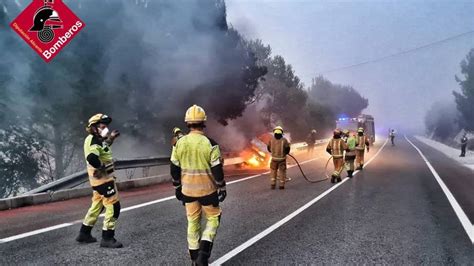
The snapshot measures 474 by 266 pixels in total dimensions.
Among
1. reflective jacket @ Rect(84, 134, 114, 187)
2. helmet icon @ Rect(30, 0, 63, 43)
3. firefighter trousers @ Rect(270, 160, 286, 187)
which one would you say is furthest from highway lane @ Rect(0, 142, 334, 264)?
helmet icon @ Rect(30, 0, 63, 43)

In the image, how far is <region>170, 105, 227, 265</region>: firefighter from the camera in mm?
4395

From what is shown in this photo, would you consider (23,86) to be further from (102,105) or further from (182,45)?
(182,45)

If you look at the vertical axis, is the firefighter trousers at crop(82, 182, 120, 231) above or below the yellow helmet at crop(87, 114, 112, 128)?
below

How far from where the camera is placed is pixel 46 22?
1509 cm

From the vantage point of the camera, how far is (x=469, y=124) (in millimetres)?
47500

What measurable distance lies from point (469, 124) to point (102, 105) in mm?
44160

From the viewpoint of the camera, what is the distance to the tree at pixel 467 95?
4638cm

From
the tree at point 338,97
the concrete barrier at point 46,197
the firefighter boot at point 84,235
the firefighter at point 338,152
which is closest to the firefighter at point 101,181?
the firefighter boot at point 84,235

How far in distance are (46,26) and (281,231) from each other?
13.0 meters

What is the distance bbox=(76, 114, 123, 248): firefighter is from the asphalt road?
0.21 meters

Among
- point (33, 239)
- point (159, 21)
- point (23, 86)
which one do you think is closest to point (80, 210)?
point (33, 239)

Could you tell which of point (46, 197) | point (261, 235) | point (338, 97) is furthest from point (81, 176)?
point (338, 97)

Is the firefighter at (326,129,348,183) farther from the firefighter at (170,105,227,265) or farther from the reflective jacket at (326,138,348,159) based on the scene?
the firefighter at (170,105,227,265)

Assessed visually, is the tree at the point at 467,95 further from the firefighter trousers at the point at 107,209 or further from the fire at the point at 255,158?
the firefighter trousers at the point at 107,209
